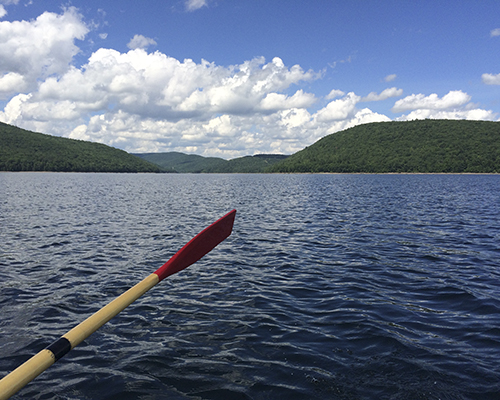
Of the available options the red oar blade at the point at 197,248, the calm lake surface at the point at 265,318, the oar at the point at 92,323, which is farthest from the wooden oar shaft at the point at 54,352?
the calm lake surface at the point at 265,318

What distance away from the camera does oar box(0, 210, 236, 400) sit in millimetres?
3189

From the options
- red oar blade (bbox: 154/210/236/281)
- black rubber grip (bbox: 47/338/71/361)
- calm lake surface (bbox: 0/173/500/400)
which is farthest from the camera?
red oar blade (bbox: 154/210/236/281)

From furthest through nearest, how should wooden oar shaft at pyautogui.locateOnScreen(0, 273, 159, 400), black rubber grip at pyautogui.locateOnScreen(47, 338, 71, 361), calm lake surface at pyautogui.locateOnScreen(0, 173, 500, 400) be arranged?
calm lake surface at pyautogui.locateOnScreen(0, 173, 500, 400) → black rubber grip at pyautogui.locateOnScreen(47, 338, 71, 361) → wooden oar shaft at pyautogui.locateOnScreen(0, 273, 159, 400)

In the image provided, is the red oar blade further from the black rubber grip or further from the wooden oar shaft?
the black rubber grip

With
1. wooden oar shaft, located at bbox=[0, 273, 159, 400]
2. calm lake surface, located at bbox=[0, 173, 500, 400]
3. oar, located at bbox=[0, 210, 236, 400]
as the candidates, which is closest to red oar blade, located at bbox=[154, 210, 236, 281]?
oar, located at bbox=[0, 210, 236, 400]

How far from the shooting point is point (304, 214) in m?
30.0

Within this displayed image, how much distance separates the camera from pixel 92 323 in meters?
4.12

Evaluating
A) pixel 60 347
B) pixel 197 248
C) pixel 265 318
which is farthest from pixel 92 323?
pixel 265 318

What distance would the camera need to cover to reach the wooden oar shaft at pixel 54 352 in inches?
123

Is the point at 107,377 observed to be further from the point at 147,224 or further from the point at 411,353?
the point at 147,224

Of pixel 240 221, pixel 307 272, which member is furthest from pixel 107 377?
pixel 240 221

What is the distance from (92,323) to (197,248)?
294 centimetres

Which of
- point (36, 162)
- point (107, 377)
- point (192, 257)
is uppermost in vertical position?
point (36, 162)

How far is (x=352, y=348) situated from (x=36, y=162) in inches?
8660
